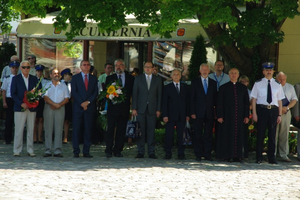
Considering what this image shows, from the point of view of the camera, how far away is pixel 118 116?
40.7 ft

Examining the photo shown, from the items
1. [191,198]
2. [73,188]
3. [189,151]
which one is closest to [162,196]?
[191,198]

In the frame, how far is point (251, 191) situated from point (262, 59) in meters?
6.75

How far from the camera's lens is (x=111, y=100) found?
12.2 metres

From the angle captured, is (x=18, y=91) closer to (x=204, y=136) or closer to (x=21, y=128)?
(x=21, y=128)

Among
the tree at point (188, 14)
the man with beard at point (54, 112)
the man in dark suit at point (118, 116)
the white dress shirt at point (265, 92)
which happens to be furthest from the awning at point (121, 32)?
the white dress shirt at point (265, 92)

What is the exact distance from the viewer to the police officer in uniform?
39.3 feet

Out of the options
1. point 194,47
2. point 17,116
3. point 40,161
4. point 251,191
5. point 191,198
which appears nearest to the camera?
point 191,198

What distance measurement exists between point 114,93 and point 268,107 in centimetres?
325

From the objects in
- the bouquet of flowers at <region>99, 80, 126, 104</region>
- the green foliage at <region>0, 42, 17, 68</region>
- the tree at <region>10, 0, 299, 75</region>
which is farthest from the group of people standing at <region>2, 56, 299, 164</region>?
the green foliage at <region>0, 42, 17, 68</region>

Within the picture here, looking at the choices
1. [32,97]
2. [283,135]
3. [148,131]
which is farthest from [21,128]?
[283,135]

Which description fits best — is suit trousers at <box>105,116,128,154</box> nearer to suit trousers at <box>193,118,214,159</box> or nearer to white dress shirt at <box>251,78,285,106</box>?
suit trousers at <box>193,118,214,159</box>

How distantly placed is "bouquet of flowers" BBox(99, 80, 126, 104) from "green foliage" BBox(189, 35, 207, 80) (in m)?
5.40

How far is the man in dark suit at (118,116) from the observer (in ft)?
40.5

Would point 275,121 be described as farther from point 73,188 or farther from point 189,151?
point 73,188
